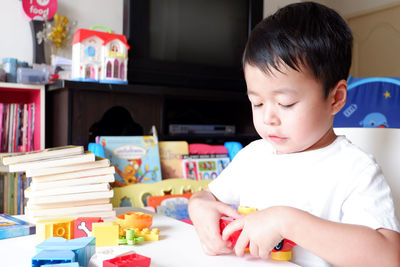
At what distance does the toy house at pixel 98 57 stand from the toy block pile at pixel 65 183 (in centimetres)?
118

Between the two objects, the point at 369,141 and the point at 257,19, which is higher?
the point at 257,19

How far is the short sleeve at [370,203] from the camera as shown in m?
0.56

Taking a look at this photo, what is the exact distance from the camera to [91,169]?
826 mm

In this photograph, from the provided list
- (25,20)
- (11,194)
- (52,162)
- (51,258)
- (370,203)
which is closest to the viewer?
(51,258)

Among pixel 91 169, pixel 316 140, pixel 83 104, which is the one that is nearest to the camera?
pixel 316 140

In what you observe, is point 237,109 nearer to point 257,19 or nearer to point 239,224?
point 257,19

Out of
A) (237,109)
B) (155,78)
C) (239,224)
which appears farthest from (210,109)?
(239,224)

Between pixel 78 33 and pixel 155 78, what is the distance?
0.46 meters

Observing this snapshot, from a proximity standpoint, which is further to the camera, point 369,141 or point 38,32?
point 38,32

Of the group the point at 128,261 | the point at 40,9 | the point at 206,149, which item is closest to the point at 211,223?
the point at 128,261

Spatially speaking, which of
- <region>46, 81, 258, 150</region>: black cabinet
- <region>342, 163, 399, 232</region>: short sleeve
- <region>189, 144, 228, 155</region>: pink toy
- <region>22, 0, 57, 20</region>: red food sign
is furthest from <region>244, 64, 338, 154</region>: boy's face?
<region>22, 0, 57, 20</region>: red food sign

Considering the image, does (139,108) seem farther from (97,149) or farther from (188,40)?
(188,40)

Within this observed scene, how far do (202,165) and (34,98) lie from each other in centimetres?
94

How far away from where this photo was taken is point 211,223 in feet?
2.08
